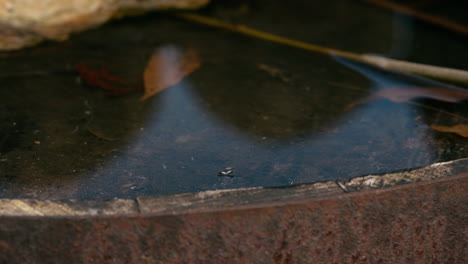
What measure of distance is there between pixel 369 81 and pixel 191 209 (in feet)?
4.78

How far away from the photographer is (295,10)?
365 centimetres

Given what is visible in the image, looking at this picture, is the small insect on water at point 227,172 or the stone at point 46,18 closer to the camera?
the small insect on water at point 227,172

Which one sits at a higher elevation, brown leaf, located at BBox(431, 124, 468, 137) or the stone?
the stone

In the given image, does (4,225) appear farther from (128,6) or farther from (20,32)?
(128,6)

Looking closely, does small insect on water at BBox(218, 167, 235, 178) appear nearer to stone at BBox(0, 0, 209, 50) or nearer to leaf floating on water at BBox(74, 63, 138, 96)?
leaf floating on water at BBox(74, 63, 138, 96)

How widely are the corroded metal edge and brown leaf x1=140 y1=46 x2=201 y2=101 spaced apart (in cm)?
95

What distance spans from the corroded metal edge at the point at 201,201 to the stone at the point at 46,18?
59.2 inches

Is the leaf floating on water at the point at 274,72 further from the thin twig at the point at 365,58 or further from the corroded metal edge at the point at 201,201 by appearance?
the corroded metal edge at the point at 201,201

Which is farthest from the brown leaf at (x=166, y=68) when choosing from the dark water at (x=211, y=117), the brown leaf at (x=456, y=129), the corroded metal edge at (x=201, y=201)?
the brown leaf at (x=456, y=129)

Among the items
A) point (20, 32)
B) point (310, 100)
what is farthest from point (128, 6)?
point (310, 100)

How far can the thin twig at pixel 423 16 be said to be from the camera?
334 cm

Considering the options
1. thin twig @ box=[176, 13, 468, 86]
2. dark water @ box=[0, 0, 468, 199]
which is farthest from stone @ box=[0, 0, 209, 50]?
thin twig @ box=[176, 13, 468, 86]

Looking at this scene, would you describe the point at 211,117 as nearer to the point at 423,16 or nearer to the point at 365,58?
the point at 365,58

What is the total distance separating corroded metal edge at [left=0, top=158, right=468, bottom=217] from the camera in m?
1.45
